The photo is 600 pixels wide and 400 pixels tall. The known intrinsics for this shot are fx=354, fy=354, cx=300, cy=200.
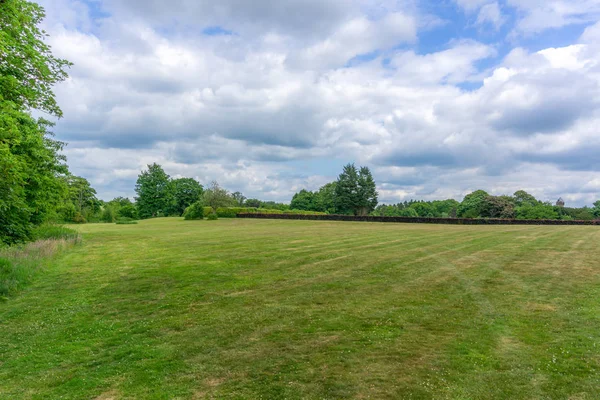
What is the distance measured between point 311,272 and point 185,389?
811 cm

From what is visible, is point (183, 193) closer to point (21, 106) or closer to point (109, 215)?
point (109, 215)

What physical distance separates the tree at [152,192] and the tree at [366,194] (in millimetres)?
49458

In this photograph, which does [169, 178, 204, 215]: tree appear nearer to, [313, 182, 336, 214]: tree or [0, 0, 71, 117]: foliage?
[313, 182, 336, 214]: tree

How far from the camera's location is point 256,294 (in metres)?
9.82

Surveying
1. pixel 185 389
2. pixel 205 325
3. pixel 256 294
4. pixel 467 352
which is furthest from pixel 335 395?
pixel 256 294

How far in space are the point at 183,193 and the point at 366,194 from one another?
160 feet

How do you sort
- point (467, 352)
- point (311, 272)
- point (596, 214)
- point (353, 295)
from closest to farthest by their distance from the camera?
point (467, 352)
point (353, 295)
point (311, 272)
point (596, 214)

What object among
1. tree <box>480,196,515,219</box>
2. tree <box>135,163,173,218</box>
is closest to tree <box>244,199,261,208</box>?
tree <box>135,163,173,218</box>

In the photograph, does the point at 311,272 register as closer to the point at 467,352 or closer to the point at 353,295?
the point at 353,295

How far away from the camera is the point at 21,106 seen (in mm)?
13555

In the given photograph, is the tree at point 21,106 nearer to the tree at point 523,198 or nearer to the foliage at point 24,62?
the foliage at point 24,62

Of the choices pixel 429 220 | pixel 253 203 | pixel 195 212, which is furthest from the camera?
pixel 253 203

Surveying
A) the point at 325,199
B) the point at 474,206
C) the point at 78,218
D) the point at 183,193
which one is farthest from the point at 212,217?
the point at 474,206

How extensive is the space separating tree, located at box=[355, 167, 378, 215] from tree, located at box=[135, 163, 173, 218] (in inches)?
1947
